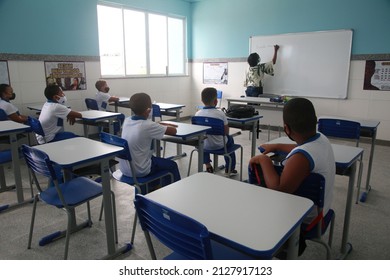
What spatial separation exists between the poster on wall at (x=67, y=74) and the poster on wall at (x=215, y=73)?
3.26m

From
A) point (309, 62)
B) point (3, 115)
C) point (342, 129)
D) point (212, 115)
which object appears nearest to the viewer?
Answer: point (342, 129)

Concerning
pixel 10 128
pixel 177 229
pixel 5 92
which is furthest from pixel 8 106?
pixel 177 229

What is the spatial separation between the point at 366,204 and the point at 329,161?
2.01m

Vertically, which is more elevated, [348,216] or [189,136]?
[189,136]

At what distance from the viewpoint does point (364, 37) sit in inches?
222

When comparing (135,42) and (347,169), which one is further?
(135,42)

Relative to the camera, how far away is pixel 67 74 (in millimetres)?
5809

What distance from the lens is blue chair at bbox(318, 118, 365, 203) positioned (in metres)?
3.25

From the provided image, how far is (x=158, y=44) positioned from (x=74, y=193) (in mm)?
5951

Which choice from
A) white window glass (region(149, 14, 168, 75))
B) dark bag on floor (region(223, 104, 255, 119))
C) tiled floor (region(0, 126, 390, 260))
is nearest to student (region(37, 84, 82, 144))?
tiled floor (region(0, 126, 390, 260))

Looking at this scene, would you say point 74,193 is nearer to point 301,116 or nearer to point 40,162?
point 40,162

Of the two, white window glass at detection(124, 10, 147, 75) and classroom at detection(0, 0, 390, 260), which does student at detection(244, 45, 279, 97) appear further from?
white window glass at detection(124, 10, 147, 75)

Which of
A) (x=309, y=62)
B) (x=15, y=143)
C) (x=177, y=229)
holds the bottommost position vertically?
(x=15, y=143)

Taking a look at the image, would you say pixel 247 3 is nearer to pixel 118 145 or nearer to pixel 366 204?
pixel 366 204
